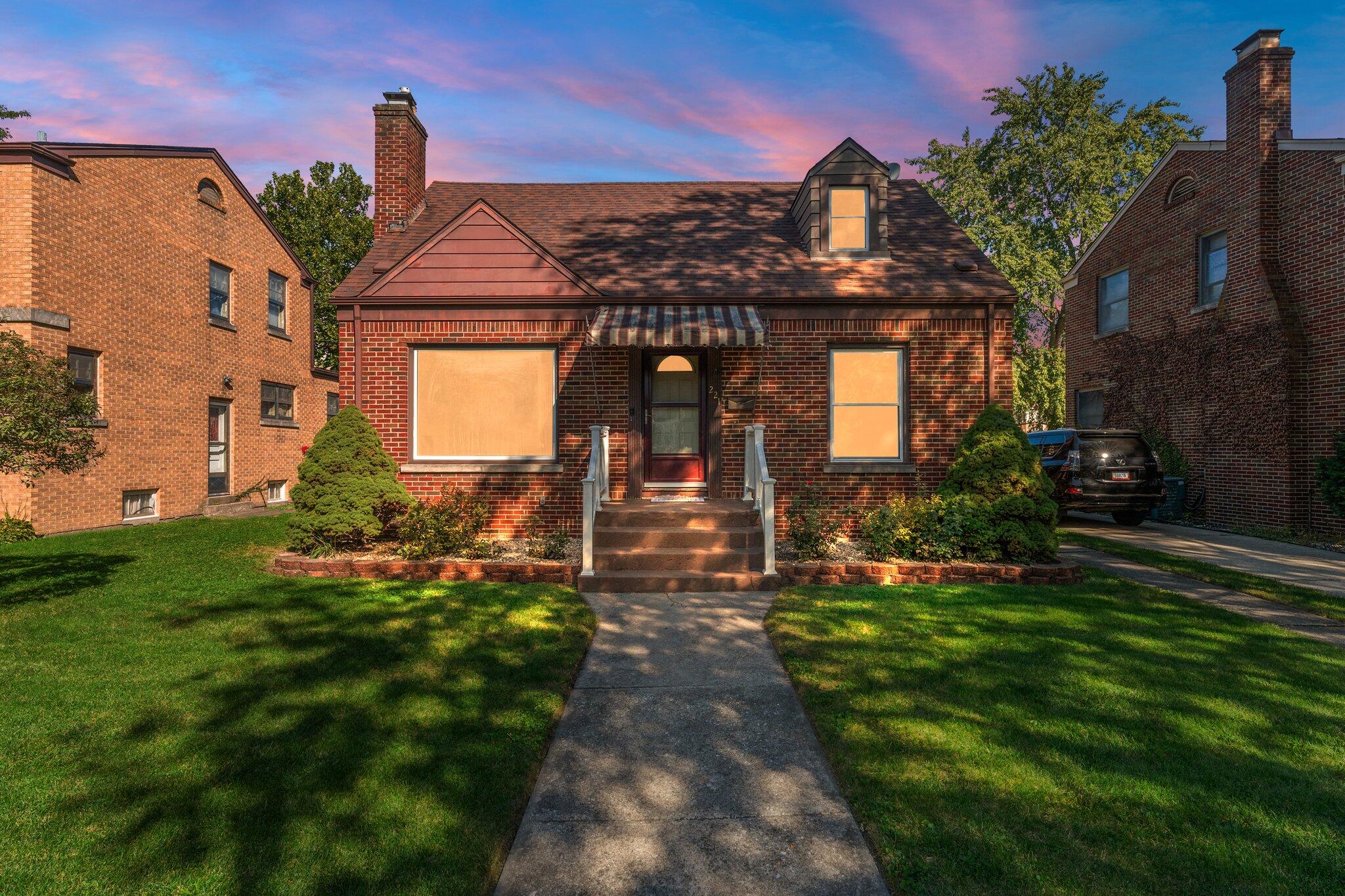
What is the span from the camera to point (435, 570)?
8117mm

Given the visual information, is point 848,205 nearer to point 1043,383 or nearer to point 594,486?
point 594,486

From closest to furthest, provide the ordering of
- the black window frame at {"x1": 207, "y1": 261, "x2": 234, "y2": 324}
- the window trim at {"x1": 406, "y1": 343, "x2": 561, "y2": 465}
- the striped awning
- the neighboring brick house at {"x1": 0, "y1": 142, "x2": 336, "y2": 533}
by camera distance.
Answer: the striped awning → the window trim at {"x1": 406, "y1": 343, "x2": 561, "y2": 465} → the neighboring brick house at {"x1": 0, "y1": 142, "x2": 336, "y2": 533} → the black window frame at {"x1": 207, "y1": 261, "x2": 234, "y2": 324}

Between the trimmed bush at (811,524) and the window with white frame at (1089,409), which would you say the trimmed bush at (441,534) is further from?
the window with white frame at (1089,409)

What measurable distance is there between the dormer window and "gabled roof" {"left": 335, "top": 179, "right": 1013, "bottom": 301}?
436mm

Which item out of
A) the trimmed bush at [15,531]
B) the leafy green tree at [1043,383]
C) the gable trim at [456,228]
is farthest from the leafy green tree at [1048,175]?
the trimmed bush at [15,531]

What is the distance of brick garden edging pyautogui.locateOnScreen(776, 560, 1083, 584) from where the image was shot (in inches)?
314

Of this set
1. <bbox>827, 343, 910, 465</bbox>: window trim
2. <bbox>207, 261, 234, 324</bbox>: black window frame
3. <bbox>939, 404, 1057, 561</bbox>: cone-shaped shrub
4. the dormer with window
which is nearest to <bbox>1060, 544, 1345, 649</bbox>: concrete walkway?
<bbox>939, 404, 1057, 561</bbox>: cone-shaped shrub

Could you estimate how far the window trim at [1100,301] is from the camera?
17859 mm

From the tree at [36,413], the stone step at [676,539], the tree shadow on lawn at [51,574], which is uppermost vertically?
the tree at [36,413]

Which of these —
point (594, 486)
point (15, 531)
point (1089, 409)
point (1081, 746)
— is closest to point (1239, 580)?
point (1081, 746)

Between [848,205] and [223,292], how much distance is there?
16.5 metres

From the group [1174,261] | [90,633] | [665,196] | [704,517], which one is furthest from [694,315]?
[1174,261]

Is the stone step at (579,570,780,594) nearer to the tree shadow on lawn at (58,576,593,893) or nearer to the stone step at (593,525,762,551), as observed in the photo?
the stone step at (593,525,762,551)

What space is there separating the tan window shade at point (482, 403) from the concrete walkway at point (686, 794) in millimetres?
5943
